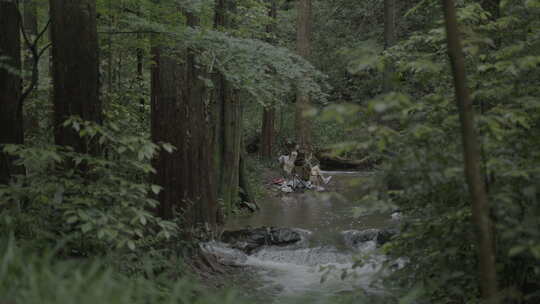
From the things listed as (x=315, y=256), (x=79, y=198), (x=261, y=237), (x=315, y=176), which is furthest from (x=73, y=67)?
(x=315, y=176)

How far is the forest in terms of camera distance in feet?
10.6

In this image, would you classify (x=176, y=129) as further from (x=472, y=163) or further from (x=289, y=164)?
(x=289, y=164)

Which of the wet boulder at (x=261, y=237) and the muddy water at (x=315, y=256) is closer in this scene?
the muddy water at (x=315, y=256)

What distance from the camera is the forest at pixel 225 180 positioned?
10.6ft

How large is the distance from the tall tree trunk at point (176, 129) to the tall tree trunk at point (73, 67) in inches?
93.6

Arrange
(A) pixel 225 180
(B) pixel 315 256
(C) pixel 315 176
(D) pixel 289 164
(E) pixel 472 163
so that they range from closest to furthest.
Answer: (E) pixel 472 163
(B) pixel 315 256
(A) pixel 225 180
(C) pixel 315 176
(D) pixel 289 164

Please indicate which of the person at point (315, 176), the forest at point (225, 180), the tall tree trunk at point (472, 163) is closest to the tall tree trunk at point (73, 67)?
the forest at point (225, 180)

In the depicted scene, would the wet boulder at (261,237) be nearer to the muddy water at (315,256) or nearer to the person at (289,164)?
the muddy water at (315,256)

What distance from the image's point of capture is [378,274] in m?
4.00

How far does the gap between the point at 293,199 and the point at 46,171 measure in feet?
41.1

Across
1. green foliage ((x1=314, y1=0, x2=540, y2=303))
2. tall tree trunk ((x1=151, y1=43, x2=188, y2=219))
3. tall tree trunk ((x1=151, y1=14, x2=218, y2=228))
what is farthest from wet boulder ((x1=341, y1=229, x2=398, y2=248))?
green foliage ((x1=314, y1=0, x2=540, y2=303))

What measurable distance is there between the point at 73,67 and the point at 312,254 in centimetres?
616

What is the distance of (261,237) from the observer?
10.9m

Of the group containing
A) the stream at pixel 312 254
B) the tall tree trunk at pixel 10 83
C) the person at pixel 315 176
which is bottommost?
the stream at pixel 312 254
